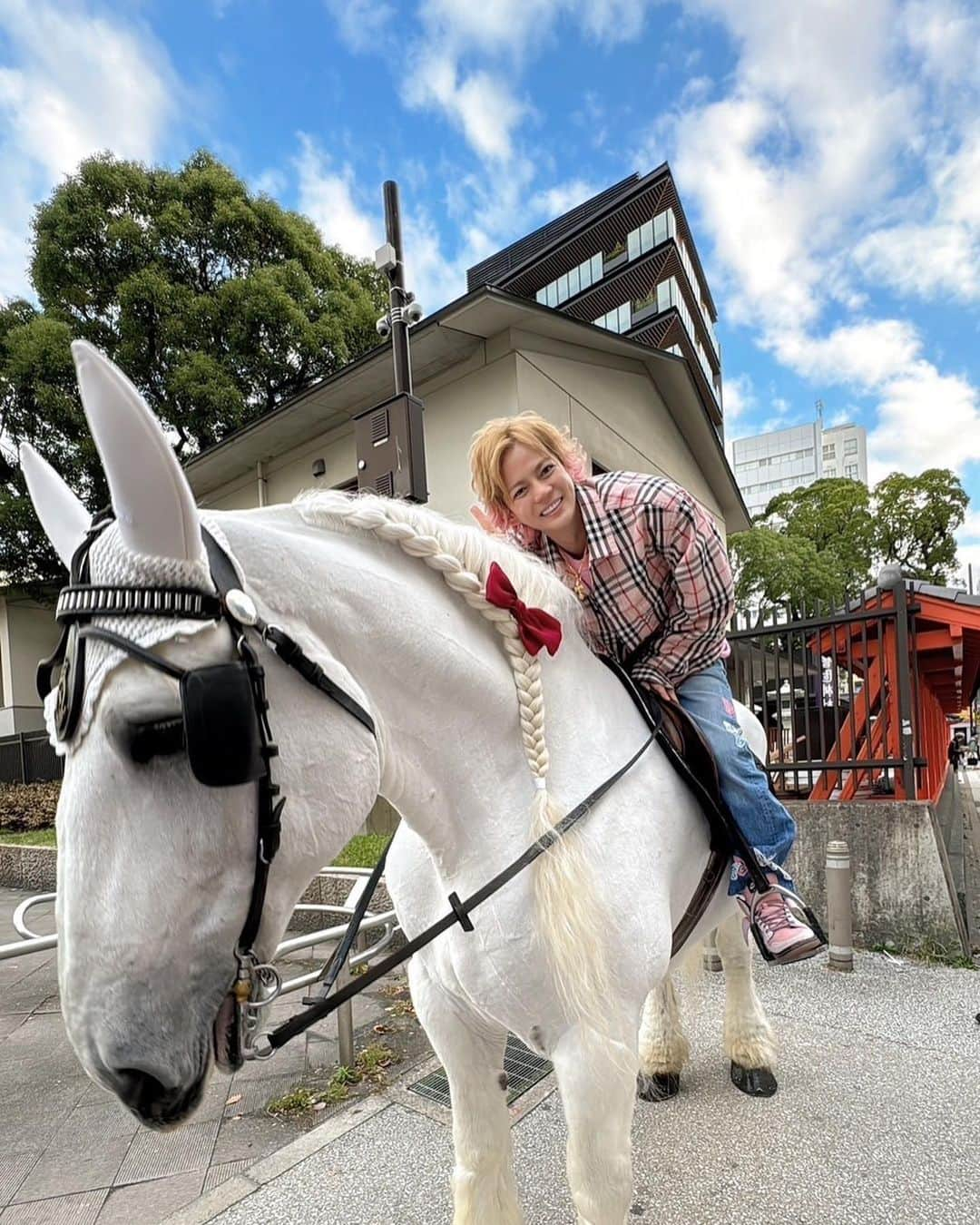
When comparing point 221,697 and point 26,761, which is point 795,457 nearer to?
point 26,761

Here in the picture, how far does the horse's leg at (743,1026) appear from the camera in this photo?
2.69 metres

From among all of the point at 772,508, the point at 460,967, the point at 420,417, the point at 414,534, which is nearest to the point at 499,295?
the point at 420,417

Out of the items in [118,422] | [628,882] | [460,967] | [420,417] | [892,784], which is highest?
[420,417]

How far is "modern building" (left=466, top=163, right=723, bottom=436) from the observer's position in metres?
30.0

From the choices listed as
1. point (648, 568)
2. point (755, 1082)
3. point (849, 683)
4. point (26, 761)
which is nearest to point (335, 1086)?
point (755, 1082)

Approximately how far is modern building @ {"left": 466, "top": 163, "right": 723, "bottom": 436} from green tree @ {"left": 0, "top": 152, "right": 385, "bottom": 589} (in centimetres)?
1663

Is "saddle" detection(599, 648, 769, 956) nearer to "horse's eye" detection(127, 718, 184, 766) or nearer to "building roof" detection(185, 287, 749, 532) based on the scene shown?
"horse's eye" detection(127, 718, 184, 766)

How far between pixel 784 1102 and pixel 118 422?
3290 millimetres

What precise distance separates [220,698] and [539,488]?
1.04 meters

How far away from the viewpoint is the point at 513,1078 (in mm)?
2820

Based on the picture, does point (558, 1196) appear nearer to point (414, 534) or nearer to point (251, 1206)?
point (251, 1206)

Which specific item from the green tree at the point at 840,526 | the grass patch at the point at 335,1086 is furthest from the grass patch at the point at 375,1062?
the green tree at the point at 840,526

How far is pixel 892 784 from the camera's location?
4988mm

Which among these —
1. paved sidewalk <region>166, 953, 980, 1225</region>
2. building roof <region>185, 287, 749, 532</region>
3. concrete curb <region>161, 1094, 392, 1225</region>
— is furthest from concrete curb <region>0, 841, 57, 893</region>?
paved sidewalk <region>166, 953, 980, 1225</region>
